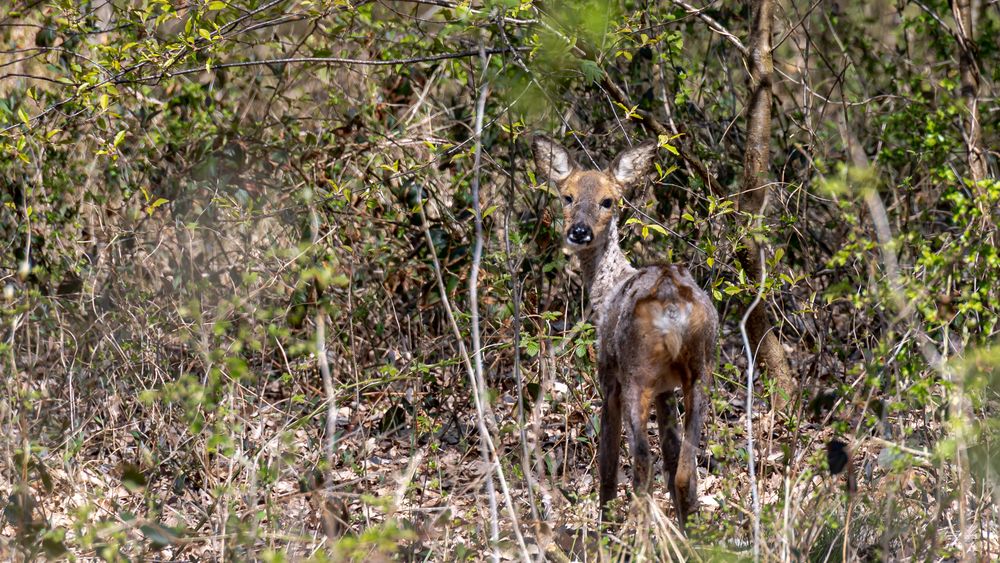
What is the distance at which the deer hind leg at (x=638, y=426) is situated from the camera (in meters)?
5.62

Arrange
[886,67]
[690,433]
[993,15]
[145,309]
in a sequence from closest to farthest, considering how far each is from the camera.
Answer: [690,433] < [145,309] < [886,67] < [993,15]

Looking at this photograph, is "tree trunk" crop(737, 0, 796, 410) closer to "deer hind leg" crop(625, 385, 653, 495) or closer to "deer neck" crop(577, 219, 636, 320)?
"deer neck" crop(577, 219, 636, 320)

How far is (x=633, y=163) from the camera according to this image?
23.4ft

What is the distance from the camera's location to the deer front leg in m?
6.05

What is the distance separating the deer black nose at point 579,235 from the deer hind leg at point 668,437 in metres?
1.02

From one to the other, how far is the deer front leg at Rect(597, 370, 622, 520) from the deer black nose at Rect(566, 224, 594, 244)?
0.92 metres

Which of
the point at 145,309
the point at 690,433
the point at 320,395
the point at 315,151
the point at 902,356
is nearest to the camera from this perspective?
the point at 902,356

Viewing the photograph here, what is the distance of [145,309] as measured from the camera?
722 cm

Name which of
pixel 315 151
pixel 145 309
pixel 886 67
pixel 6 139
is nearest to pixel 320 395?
pixel 145 309

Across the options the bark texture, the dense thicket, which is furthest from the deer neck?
the bark texture

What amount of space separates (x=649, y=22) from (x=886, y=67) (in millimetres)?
2713

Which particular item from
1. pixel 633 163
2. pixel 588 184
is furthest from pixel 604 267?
pixel 633 163

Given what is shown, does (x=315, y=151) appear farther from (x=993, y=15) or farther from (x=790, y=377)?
(x=993, y=15)

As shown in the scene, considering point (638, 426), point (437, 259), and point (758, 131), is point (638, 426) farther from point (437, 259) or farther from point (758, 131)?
point (758, 131)
